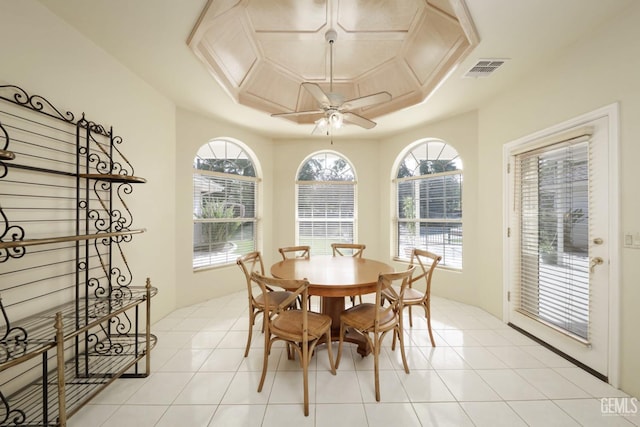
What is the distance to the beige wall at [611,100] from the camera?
66.8 inches

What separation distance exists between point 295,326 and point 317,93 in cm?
189

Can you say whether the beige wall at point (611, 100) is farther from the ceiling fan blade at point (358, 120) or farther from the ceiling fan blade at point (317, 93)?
the ceiling fan blade at point (317, 93)

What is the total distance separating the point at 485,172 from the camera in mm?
3123

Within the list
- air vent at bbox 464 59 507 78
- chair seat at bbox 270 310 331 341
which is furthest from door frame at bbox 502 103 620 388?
chair seat at bbox 270 310 331 341

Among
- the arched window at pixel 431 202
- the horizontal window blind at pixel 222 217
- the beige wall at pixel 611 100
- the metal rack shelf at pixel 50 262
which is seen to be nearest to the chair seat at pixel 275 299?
the metal rack shelf at pixel 50 262

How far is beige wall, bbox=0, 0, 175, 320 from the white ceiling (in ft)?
0.47

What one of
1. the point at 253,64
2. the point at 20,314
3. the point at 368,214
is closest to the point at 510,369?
the point at 368,214

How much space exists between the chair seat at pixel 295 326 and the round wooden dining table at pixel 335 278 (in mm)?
196

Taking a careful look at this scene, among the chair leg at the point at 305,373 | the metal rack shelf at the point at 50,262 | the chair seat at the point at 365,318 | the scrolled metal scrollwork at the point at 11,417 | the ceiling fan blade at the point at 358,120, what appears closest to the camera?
the scrolled metal scrollwork at the point at 11,417

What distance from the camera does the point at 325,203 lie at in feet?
14.6

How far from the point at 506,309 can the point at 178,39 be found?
434cm

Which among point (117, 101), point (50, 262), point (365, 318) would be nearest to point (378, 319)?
point (365, 318)

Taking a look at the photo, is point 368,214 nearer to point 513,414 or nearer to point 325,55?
point 325,55

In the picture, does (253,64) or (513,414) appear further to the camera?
(253,64)
